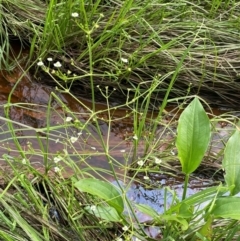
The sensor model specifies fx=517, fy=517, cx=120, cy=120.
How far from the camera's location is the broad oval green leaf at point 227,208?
1.08 meters

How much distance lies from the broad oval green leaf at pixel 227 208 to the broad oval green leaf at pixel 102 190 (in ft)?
0.70

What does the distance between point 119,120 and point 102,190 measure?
657mm

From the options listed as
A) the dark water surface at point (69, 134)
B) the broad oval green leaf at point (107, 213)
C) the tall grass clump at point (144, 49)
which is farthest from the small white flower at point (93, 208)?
the tall grass clump at point (144, 49)

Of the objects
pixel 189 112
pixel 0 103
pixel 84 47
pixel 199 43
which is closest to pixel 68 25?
pixel 84 47

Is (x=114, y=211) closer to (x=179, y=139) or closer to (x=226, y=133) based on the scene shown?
(x=179, y=139)

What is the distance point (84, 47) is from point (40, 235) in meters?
0.91

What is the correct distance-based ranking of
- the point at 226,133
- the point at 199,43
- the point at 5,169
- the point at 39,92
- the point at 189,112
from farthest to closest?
the point at 199,43, the point at 39,92, the point at 226,133, the point at 5,169, the point at 189,112

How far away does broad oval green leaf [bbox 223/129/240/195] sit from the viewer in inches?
46.7

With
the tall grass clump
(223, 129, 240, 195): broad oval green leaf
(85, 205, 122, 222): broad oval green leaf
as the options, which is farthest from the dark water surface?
(223, 129, 240, 195): broad oval green leaf

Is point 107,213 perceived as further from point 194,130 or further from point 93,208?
point 194,130

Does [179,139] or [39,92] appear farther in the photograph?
[39,92]

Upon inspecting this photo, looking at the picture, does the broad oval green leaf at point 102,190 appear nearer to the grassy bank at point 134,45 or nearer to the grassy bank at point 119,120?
the grassy bank at point 119,120

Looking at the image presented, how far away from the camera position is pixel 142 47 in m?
1.88

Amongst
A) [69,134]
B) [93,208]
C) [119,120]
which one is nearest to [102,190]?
[93,208]
